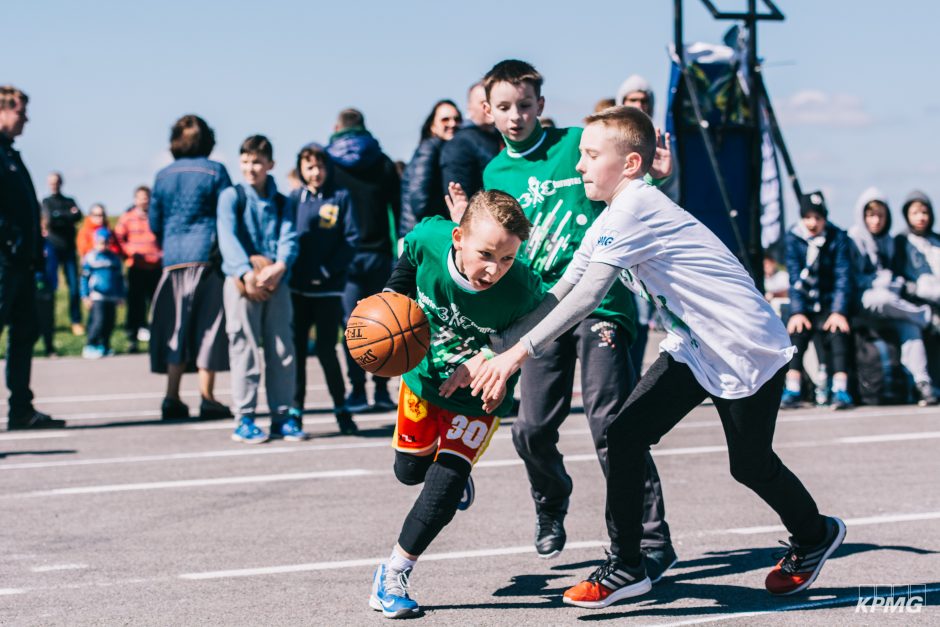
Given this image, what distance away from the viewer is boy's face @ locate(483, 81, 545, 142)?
5.77 meters

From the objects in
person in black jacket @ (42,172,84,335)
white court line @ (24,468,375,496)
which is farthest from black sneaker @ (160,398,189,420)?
person in black jacket @ (42,172,84,335)

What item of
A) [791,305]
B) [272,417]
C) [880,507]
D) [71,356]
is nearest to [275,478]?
[272,417]

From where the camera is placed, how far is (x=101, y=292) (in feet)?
55.9

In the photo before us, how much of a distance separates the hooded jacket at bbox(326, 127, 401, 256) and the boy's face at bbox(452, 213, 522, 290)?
6.10 meters

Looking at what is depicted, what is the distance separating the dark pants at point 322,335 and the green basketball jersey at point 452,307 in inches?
189

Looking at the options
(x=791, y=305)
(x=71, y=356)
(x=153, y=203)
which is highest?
(x=153, y=203)

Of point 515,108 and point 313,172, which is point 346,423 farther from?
point 515,108

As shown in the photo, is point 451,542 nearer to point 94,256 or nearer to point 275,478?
point 275,478

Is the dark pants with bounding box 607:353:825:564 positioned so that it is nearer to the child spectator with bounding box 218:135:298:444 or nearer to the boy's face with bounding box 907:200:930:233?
the child spectator with bounding box 218:135:298:444

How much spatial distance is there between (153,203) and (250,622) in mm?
6417

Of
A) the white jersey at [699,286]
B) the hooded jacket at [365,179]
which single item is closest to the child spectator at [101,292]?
the hooded jacket at [365,179]

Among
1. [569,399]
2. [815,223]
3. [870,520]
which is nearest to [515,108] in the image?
[569,399]

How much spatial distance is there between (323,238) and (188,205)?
1180mm

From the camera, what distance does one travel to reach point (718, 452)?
900 cm
